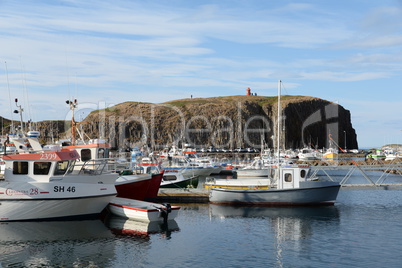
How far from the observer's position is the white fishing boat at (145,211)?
27.8 meters

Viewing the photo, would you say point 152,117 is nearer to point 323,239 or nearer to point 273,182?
point 273,182

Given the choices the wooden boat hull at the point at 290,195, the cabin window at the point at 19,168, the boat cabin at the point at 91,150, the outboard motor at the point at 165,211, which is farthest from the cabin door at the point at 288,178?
the cabin window at the point at 19,168

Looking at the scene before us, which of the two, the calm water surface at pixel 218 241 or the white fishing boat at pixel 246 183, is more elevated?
the white fishing boat at pixel 246 183

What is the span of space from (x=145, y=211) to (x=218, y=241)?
18.4 ft

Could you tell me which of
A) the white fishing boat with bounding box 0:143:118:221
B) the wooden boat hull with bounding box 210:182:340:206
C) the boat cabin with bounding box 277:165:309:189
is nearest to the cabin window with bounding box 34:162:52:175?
the white fishing boat with bounding box 0:143:118:221

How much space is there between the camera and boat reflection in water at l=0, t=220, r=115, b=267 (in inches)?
819

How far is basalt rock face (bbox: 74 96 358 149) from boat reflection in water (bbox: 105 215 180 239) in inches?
4650

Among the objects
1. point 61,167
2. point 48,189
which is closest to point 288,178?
point 61,167

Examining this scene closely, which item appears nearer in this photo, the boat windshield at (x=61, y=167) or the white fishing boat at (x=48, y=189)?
the white fishing boat at (x=48, y=189)

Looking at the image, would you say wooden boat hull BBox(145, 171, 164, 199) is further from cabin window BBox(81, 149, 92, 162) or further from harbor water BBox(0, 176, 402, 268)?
cabin window BBox(81, 149, 92, 162)

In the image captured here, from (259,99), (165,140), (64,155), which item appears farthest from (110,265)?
(259,99)

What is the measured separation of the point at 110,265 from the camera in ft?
66.2

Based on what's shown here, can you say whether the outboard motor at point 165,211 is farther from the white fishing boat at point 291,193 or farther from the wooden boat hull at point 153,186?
the white fishing boat at point 291,193

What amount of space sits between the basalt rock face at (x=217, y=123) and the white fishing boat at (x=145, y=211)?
385ft
